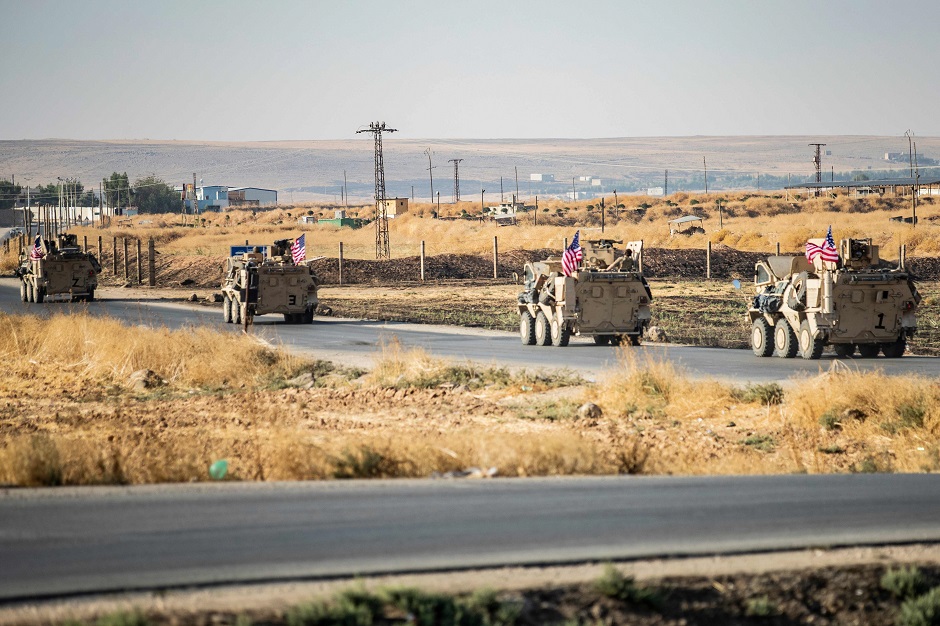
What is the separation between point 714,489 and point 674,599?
3.49 meters

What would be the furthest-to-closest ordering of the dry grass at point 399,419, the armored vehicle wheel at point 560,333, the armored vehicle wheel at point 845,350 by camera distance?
the armored vehicle wheel at point 560,333
the armored vehicle wheel at point 845,350
the dry grass at point 399,419

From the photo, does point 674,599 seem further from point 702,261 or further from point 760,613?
point 702,261

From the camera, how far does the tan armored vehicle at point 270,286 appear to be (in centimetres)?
3562

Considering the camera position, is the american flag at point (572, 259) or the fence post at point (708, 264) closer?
the american flag at point (572, 259)

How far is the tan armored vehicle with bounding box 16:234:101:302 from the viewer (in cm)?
4662

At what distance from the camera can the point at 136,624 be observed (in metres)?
6.32

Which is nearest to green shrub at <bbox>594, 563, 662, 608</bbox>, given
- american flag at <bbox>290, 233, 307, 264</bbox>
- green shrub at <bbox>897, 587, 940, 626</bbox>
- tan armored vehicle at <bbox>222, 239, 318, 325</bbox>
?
green shrub at <bbox>897, 587, 940, 626</bbox>

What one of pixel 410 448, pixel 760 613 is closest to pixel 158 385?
pixel 410 448

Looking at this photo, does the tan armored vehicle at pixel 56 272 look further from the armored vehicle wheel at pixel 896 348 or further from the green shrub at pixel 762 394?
the green shrub at pixel 762 394

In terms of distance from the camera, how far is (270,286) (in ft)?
118

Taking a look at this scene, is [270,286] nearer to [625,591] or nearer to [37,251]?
[37,251]

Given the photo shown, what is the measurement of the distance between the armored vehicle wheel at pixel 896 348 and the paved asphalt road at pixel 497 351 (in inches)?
7.2

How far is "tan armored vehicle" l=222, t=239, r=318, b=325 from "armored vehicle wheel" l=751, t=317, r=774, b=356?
1535 cm

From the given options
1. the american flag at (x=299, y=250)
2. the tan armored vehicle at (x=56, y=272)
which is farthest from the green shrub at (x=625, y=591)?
the tan armored vehicle at (x=56, y=272)
